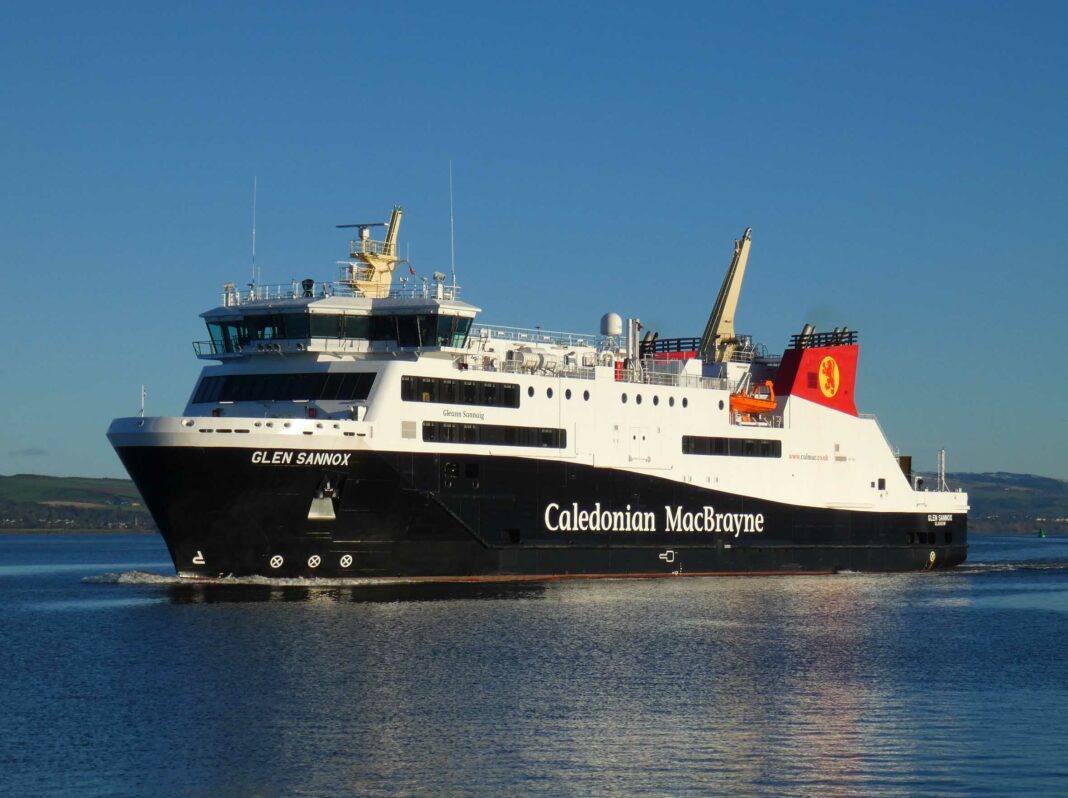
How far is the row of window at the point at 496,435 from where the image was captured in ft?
149

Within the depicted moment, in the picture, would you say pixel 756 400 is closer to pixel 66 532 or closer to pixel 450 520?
pixel 450 520

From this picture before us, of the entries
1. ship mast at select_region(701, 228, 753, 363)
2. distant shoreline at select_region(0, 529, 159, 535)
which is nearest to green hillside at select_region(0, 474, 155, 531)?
distant shoreline at select_region(0, 529, 159, 535)

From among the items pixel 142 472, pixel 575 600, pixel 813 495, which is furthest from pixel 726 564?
pixel 142 472

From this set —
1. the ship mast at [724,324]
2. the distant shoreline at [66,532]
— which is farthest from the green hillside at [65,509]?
the ship mast at [724,324]

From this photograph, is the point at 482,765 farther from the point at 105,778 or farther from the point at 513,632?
the point at 513,632

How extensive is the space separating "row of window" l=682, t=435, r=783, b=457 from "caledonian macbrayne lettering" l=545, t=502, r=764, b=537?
210 cm

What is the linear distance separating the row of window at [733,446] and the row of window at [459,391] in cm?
813

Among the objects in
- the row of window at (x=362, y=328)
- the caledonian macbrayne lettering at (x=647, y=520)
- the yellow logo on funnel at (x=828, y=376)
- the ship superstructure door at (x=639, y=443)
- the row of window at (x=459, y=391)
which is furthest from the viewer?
the yellow logo on funnel at (x=828, y=376)

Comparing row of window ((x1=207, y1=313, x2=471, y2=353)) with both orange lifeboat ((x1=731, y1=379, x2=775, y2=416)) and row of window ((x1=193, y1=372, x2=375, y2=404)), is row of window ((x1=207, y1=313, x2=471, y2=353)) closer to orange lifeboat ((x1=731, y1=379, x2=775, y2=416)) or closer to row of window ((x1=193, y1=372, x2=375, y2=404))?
row of window ((x1=193, y1=372, x2=375, y2=404))

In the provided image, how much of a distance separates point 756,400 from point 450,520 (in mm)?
15250

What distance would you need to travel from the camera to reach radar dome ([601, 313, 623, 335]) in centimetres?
5412

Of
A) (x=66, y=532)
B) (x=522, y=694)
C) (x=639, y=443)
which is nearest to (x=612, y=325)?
(x=639, y=443)

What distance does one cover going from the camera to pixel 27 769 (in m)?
21.4

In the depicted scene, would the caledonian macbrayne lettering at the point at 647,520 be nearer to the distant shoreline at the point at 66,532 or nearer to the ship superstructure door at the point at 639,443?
the ship superstructure door at the point at 639,443
